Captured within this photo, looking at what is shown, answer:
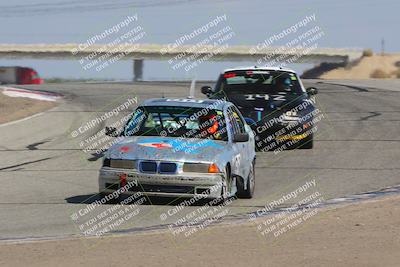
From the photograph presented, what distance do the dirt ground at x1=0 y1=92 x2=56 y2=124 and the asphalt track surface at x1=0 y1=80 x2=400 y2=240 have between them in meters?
0.47

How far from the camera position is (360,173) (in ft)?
47.9

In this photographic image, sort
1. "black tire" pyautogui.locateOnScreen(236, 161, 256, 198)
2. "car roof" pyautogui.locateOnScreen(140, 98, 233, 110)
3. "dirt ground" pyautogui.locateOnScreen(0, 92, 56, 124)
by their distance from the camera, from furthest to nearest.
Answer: "dirt ground" pyautogui.locateOnScreen(0, 92, 56, 124) < "car roof" pyautogui.locateOnScreen(140, 98, 233, 110) < "black tire" pyautogui.locateOnScreen(236, 161, 256, 198)

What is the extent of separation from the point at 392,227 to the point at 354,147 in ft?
29.4

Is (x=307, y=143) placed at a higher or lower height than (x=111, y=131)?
lower

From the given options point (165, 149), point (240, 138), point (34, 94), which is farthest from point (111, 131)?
point (34, 94)

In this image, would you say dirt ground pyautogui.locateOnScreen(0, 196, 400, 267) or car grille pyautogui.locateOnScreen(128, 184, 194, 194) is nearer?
dirt ground pyautogui.locateOnScreen(0, 196, 400, 267)

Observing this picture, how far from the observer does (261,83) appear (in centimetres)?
1802

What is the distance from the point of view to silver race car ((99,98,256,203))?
35.7ft

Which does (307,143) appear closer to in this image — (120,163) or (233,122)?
(233,122)

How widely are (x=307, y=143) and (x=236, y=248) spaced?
32.1ft

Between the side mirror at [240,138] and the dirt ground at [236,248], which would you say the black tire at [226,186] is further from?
the dirt ground at [236,248]

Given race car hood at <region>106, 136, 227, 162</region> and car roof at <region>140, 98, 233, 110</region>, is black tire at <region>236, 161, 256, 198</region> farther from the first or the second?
car roof at <region>140, 98, 233, 110</region>

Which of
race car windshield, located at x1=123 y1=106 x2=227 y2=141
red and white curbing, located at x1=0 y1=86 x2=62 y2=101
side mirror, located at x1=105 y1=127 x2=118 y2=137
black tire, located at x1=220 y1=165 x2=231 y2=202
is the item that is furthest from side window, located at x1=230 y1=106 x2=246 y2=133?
red and white curbing, located at x1=0 y1=86 x2=62 y2=101

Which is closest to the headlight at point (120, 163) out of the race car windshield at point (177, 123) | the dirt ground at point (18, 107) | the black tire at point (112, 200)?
the black tire at point (112, 200)
